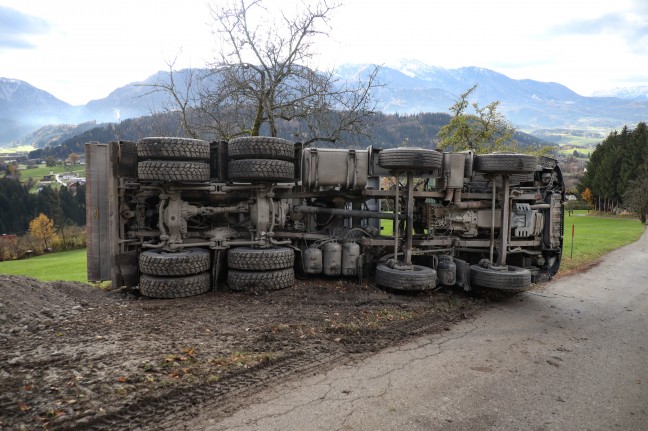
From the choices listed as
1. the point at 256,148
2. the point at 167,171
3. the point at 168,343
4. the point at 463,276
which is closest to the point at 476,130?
the point at 463,276

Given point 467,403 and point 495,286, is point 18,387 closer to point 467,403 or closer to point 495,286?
point 467,403

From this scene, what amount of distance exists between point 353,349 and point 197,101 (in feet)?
38.2

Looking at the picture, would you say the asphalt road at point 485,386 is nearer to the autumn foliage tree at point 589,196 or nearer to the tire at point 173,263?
the tire at point 173,263

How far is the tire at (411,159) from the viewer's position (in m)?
6.15

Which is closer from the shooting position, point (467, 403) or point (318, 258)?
point (467, 403)

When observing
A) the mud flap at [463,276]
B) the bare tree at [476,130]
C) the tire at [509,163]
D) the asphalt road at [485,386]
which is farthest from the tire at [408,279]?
the bare tree at [476,130]

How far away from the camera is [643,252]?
14945 mm

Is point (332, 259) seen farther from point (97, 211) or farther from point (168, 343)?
point (97, 211)

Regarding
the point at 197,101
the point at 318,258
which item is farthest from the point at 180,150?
the point at 197,101

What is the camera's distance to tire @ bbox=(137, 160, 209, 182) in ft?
Result: 17.7

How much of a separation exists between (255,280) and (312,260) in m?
1.10

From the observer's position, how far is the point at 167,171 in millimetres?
5418

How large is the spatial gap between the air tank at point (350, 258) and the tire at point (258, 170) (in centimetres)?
158

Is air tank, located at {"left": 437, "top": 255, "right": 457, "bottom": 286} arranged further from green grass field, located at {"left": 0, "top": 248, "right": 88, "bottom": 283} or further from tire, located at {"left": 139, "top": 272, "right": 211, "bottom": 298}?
green grass field, located at {"left": 0, "top": 248, "right": 88, "bottom": 283}
